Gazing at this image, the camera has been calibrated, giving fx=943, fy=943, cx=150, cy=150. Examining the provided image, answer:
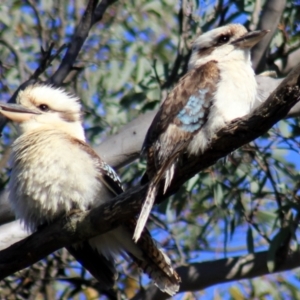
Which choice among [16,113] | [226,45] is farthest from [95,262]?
[226,45]

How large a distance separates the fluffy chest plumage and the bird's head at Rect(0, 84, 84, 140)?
0.87ft

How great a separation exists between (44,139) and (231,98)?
2.82 ft

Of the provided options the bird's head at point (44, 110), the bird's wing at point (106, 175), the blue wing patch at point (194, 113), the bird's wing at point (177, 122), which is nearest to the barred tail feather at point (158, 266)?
the bird's wing at point (106, 175)

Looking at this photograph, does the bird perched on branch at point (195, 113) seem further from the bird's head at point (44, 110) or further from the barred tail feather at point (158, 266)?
the bird's head at point (44, 110)

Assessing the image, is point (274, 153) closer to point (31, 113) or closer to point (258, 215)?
point (258, 215)

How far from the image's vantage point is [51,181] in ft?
12.5

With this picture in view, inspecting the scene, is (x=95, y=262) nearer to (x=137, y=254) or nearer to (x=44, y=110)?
(x=137, y=254)

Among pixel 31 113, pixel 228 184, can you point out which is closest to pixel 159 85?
pixel 228 184

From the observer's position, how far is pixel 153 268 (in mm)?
3781

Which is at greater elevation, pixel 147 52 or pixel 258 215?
pixel 147 52

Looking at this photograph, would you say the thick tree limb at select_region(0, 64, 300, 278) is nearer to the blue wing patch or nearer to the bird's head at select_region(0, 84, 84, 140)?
the blue wing patch

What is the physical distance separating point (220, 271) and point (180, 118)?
134 cm

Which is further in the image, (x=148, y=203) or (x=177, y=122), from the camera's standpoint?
(x=177, y=122)

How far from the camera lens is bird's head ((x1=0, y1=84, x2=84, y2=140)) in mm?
4195
